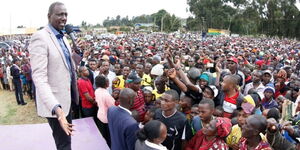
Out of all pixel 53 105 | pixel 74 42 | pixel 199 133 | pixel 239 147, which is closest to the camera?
pixel 53 105

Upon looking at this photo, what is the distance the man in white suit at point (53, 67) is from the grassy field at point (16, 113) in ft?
22.5

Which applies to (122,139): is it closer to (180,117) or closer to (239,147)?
(180,117)

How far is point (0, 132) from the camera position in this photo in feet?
14.2

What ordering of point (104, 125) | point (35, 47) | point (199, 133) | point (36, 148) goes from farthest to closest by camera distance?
point (104, 125)
point (36, 148)
point (199, 133)
point (35, 47)

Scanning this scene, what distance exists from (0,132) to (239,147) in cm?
357

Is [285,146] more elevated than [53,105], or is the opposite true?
[53,105]

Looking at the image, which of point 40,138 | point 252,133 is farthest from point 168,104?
point 40,138

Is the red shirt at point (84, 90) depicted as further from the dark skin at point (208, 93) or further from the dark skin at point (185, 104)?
the dark skin at point (208, 93)

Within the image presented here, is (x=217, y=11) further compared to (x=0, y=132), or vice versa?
(x=217, y=11)

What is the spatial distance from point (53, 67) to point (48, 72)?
0.17ft

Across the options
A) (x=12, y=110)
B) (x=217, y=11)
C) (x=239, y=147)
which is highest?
(x=217, y=11)

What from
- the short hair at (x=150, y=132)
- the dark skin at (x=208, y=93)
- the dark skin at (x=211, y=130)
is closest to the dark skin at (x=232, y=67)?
the dark skin at (x=208, y=93)

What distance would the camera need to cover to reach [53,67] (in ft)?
6.98

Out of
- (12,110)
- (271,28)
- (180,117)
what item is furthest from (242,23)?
(180,117)
